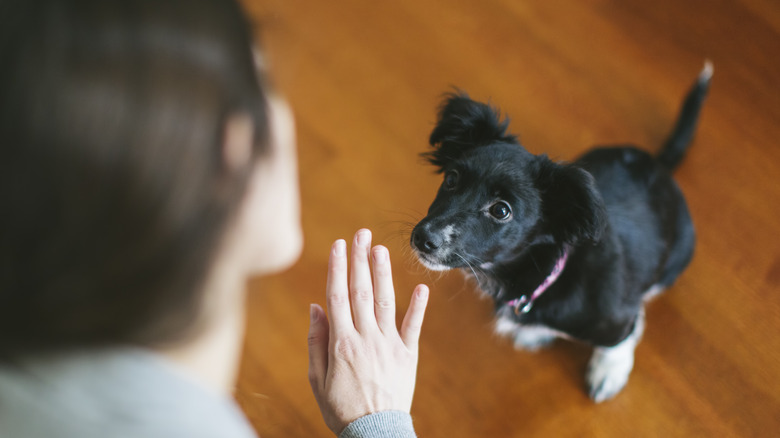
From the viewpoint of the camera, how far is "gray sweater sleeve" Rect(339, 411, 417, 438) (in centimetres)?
97

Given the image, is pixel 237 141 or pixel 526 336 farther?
pixel 526 336

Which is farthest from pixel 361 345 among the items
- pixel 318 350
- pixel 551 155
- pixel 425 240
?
pixel 551 155

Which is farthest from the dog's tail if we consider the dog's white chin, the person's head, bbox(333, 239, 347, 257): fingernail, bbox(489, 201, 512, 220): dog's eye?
the person's head

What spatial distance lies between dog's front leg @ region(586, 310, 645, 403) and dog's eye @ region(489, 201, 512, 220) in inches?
22.9

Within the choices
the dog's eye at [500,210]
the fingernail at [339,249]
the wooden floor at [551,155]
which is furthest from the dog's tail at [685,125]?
the fingernail at [339,249]

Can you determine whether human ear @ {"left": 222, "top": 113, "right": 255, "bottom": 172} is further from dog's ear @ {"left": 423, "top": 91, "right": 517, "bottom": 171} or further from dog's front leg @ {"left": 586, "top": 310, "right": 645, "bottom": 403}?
dog's front leg @ {"left": 586, "top": 310, "right": 645, "bottom": 403}

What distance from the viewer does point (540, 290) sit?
4.45 feet

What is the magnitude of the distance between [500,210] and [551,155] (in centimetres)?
79

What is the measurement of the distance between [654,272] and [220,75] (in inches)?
53.1

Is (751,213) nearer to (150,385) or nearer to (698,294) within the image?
Result: (698,294)

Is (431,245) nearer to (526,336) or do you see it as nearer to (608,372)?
(526,336)

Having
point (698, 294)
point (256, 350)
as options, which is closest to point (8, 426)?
point (256, 350)

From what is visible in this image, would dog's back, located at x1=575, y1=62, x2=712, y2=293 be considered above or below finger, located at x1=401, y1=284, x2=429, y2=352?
above

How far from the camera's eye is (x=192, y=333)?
618 millimetres
